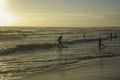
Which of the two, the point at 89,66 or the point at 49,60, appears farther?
the point at 49,60

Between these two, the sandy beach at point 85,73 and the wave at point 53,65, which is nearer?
the sandy beach at point 85,73

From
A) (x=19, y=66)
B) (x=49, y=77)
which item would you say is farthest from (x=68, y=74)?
(x=19, y=66)

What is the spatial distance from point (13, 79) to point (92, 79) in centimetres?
467

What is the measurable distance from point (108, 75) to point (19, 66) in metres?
6.74

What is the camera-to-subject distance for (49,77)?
665 inches

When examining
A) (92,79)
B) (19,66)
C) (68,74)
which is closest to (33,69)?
(19,66)

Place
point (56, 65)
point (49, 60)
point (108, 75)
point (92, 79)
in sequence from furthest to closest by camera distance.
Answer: point (49, 60) → point (56, 65) → point (108, 75) → point (92, 79)

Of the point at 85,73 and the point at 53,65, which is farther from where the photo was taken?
the point at 53,65

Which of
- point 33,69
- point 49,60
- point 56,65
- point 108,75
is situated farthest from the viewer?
point 49,60

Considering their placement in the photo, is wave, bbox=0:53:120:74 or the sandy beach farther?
wave, bbox=0:53:120:74

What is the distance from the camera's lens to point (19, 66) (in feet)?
67.2

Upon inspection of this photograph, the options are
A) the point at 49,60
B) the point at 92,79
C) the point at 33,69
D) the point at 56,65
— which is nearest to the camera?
the point at 92,79

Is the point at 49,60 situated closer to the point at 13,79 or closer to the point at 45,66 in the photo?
the point at 45,66

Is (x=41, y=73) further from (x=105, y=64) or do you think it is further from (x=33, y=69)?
(x=105, y=64)
